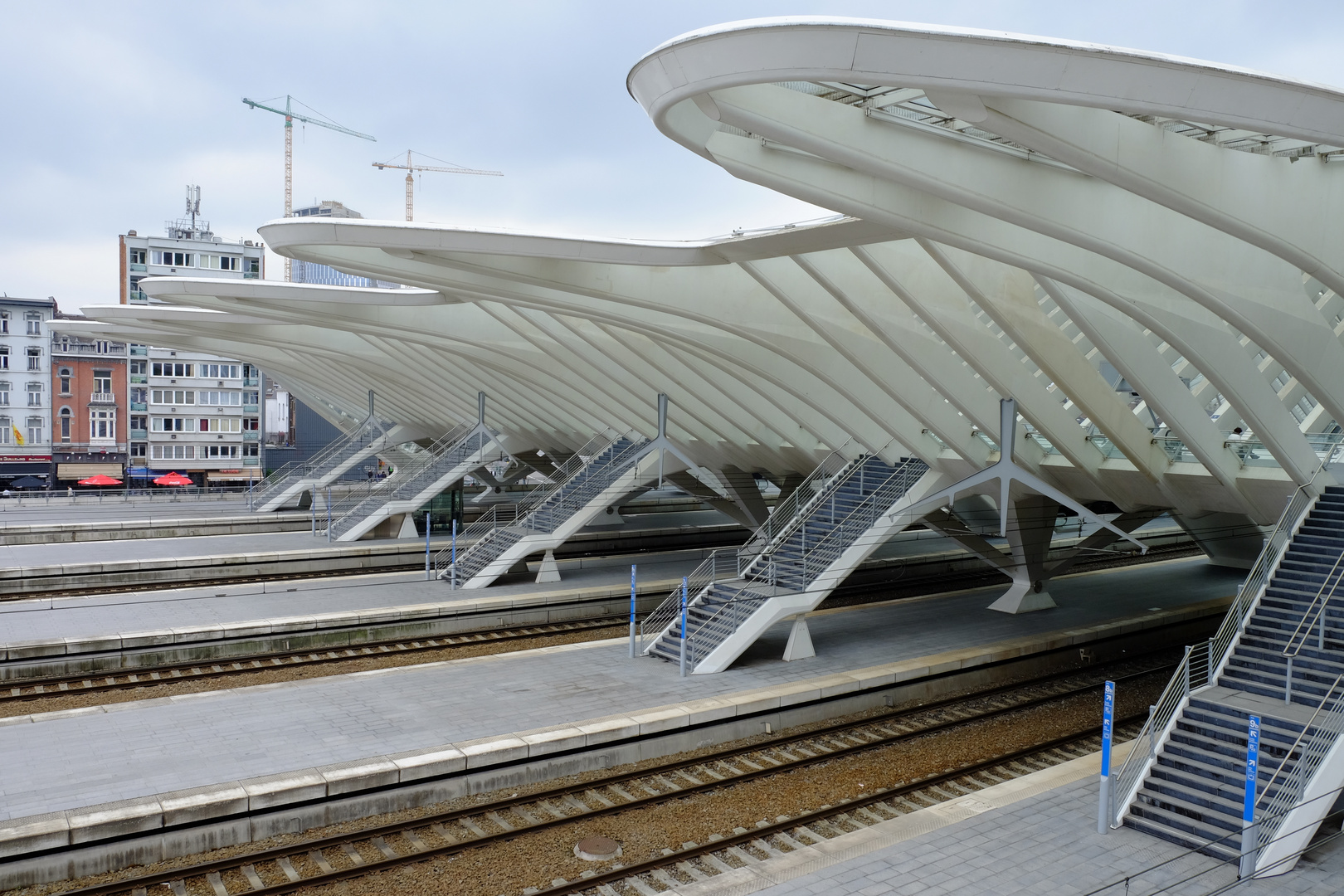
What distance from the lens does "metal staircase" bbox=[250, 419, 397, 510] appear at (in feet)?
147

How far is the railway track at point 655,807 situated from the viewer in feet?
36.0

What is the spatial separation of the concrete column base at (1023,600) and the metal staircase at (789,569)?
451cm

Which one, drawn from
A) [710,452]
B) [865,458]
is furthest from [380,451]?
[865,458]

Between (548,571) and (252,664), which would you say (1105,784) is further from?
(548,571)

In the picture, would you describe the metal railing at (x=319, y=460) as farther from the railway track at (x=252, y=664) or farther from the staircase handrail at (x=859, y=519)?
Result: the staircase handrail at (x=859, y=519)

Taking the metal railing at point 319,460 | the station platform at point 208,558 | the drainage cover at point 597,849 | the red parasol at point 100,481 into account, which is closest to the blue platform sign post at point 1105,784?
the drainage cover at point 597,849

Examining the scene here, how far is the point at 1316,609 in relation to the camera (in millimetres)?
13961

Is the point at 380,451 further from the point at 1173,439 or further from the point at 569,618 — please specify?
the point at 1173,439

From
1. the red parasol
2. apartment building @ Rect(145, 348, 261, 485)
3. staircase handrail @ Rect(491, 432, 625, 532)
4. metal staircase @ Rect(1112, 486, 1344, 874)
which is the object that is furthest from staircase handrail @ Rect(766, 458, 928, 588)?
apartment building @ Rect(145, 348, 261, 485)

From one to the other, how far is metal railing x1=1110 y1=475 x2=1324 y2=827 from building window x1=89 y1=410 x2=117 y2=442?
62.7m

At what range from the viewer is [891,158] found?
10047 mm

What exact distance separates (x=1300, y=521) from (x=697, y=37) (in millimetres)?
12458

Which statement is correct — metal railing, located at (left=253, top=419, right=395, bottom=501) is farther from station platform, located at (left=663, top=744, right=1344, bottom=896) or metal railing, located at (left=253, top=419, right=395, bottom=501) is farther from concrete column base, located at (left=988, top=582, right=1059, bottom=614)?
station platform, located at (left=663, top=744, right=1344, bottom=896)

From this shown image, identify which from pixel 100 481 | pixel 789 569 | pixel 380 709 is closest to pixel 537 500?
pixel 789 569
